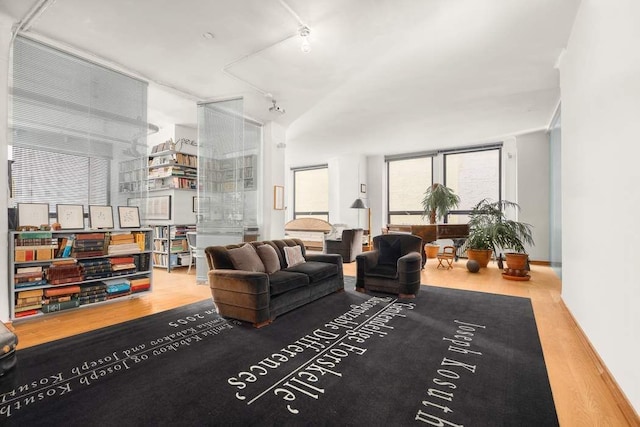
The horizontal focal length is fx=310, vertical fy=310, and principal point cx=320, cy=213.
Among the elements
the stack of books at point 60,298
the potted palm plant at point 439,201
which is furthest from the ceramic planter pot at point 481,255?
the stack of books at point 60,298

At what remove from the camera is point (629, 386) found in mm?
1896

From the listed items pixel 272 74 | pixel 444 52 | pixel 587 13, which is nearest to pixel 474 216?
pixel 444 52

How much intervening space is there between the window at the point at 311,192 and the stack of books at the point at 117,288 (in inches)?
298

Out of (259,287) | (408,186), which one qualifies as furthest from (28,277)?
(408,186)

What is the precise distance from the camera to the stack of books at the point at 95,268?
3.94 m

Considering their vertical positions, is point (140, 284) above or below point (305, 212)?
below

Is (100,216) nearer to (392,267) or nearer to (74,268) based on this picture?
(74,268)

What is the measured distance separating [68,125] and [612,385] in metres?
6.04

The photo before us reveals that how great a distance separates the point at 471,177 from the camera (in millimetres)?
8617

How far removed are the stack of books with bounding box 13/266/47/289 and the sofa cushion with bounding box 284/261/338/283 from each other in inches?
112

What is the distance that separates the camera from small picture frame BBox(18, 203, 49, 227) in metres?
3.53

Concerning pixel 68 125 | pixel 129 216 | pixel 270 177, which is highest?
pixel 68 125

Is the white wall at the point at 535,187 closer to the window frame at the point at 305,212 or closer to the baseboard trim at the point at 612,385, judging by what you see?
the baseboard trim at the point at 612,385

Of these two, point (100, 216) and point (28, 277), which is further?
point (100, 216)
